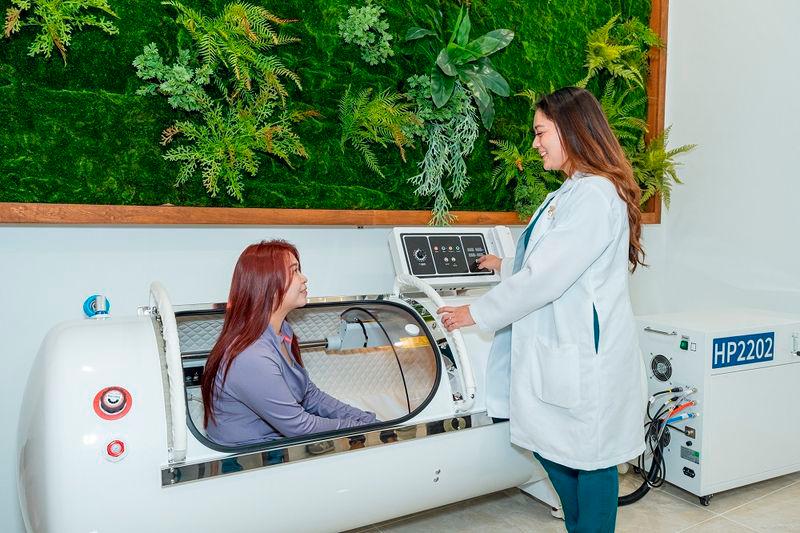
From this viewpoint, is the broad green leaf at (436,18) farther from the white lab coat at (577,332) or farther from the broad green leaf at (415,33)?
the white lab coat at (577,332)

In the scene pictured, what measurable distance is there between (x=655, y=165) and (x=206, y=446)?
116 inches

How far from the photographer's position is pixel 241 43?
241 centimetres

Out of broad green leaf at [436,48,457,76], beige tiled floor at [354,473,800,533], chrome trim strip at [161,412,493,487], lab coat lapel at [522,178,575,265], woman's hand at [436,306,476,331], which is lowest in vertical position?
beige tiled floor at [354,473,800,533]

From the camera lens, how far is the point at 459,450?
2.12m

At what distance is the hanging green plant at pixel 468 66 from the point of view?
2867 millimetres

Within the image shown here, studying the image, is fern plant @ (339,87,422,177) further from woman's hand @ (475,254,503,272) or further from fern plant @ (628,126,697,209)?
fern plant @ (628,126,697,209)

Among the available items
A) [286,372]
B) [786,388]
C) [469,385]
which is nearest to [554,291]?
[469,385]

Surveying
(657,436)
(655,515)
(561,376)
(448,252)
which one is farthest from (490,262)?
(655,515)

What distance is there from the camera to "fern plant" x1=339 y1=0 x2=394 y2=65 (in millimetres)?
2689

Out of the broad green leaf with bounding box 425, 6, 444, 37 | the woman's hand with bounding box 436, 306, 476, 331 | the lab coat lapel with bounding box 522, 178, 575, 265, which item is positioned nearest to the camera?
the lab coat lapel with bounding box 522, 178, 575, 265

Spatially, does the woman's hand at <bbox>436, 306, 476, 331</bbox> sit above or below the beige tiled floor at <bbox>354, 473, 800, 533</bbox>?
above

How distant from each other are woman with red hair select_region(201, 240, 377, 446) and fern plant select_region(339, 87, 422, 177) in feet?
2.95

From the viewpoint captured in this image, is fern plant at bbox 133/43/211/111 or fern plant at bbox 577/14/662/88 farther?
fern plant at bbox 577/14/662/88

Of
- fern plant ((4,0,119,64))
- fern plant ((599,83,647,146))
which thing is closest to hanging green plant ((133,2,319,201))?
fern plant ((4,0,119,64))
